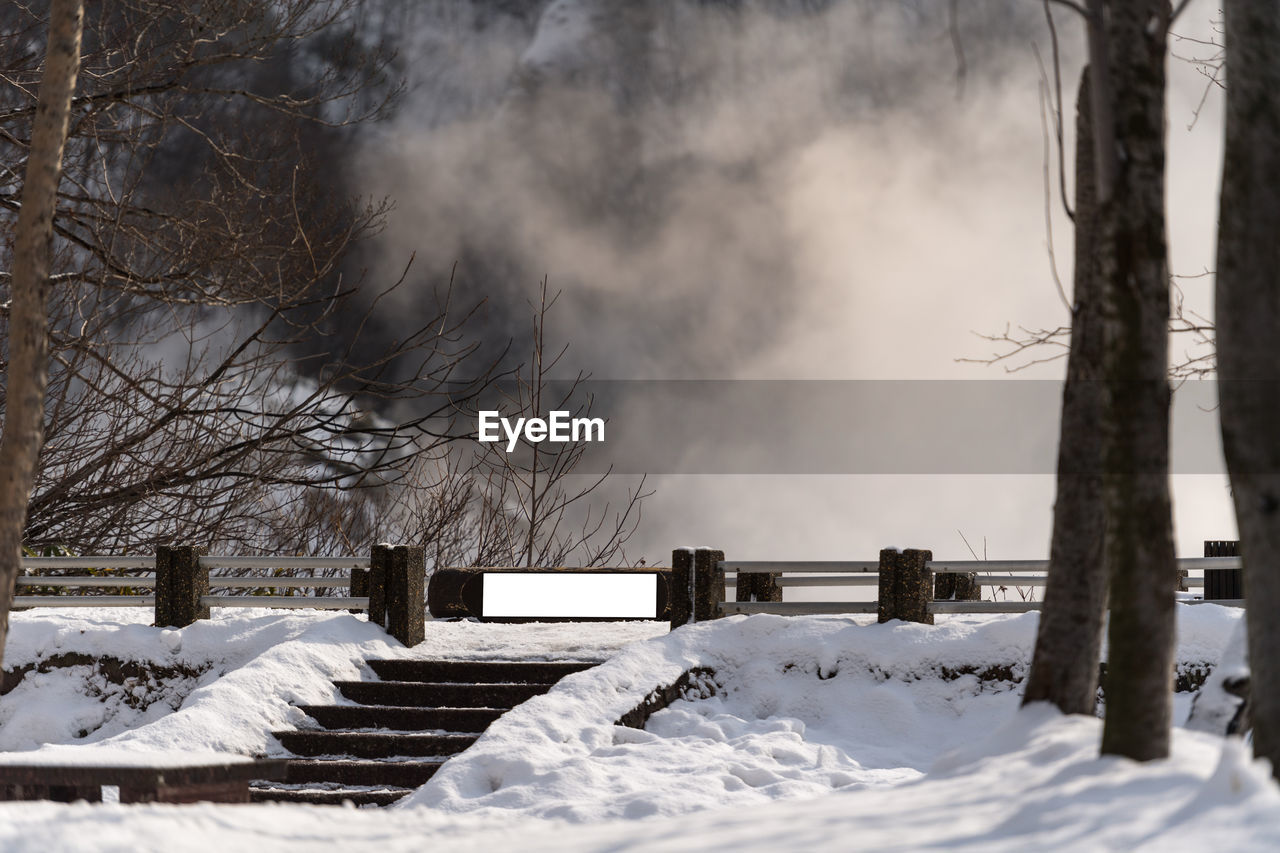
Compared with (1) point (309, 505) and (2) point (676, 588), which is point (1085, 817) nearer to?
(2) point (676, 588)

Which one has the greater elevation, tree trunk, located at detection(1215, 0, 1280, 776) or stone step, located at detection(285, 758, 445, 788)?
tree trunk, located at detection(1215, 0, 1280, 776)

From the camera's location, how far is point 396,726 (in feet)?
36.0

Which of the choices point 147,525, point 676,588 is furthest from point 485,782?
point 147,525

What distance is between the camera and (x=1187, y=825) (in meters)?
3.89

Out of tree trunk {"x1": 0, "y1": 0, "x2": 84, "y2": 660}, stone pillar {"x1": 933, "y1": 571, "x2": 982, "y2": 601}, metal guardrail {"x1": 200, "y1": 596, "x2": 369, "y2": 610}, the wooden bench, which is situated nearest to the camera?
the wooden bench

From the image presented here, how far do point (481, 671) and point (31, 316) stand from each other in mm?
5664

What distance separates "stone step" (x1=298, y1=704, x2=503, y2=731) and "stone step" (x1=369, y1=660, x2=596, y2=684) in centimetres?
83

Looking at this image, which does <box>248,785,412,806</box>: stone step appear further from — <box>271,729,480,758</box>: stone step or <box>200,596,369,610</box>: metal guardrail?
<box>200,596,369,610</box>: metal guardrail

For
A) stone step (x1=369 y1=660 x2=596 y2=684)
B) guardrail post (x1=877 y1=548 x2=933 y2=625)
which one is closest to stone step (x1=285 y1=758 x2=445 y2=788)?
stone step (x1=369 y1=660 x2=596 y2=684)

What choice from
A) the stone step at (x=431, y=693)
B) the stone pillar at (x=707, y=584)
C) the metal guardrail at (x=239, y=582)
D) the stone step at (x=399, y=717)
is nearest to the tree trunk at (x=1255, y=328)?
the stone step at (x=399, y=717)

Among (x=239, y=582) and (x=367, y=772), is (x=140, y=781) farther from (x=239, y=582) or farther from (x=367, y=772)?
(x=239, y=582)

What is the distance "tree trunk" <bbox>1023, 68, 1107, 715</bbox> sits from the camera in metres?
6.22

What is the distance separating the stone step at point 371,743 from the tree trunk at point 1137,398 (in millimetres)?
6651

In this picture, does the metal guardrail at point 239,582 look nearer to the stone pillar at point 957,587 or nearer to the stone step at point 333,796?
the stone step at point 333,796
